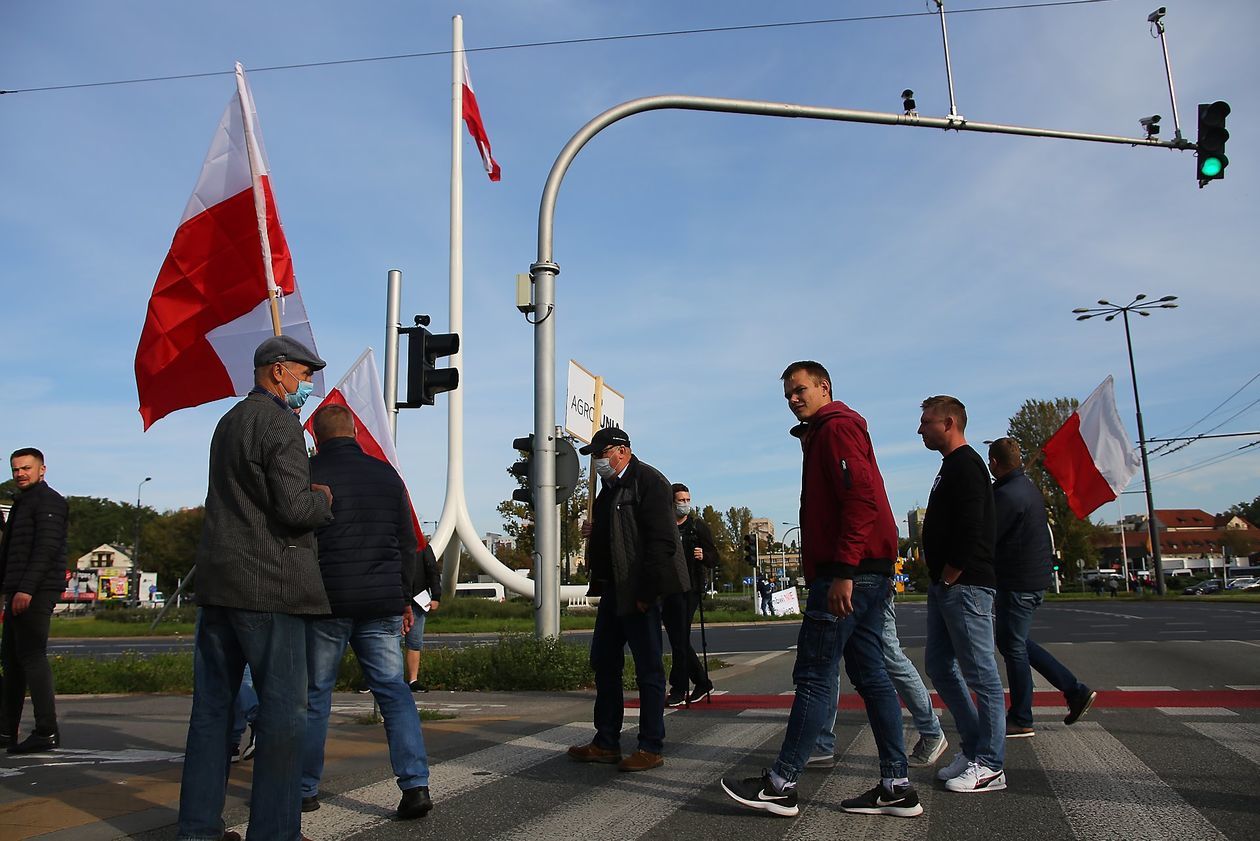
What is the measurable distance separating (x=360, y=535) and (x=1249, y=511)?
7863 inches

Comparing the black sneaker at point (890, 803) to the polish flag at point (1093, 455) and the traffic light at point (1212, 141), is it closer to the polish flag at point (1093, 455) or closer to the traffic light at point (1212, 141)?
the polish flag at point (1093, 455)

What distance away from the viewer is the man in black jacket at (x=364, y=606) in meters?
4.33

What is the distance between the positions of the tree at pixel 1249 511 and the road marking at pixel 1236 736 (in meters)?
186

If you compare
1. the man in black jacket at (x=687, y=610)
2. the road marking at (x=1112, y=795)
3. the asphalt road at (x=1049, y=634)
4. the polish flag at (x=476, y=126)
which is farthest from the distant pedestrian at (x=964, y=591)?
the polish flag at (x=476, y=126)

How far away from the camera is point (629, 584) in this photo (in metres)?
5.41

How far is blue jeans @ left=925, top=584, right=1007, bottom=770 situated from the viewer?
472 centimetres

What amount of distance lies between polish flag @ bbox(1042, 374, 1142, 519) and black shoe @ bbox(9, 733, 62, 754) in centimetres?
1008

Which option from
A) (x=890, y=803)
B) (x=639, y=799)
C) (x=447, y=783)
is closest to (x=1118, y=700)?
(x=890, y=803)

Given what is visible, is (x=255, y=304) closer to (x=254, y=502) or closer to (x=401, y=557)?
(x=401, y=557)

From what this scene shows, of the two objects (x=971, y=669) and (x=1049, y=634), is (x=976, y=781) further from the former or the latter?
(x=1049, y=634)

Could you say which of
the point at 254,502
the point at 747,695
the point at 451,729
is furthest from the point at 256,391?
the point at 747,695

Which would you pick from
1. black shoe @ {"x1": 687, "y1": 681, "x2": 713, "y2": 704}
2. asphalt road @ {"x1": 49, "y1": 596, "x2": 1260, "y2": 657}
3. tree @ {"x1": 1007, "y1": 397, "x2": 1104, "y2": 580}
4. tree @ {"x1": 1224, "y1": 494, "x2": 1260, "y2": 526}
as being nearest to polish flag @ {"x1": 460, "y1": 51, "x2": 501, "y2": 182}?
asphalt road @ {"x1": 49, "y1": 596, "x2": 1260, "y2": 657}

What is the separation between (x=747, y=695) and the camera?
9391mm

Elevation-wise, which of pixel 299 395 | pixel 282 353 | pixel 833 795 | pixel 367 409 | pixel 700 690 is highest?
pixel 367 409
